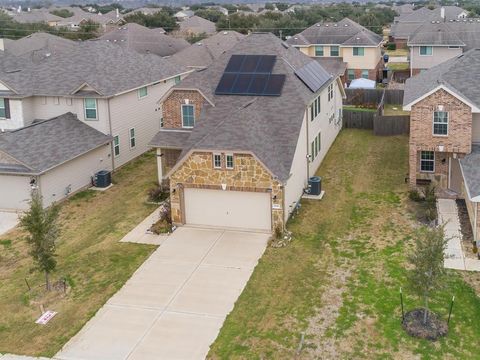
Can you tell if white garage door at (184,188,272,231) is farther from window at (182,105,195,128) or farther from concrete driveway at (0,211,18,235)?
concrete driveway at (0,211,18,235)

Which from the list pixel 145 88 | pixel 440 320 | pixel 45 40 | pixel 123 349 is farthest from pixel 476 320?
pixel 45 40

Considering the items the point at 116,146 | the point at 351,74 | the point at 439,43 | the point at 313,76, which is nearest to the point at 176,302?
the point at 116,146

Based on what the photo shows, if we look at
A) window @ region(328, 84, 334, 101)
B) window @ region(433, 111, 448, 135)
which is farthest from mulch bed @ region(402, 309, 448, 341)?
window @ region(328, 84, 334, 101)

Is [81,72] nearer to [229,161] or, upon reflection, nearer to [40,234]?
[229,161]

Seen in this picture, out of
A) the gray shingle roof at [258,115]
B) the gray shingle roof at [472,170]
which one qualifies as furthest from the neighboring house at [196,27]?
the gray shingle roof at [472,170]

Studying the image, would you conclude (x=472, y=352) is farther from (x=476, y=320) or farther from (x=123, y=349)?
(x=123, y=349)
